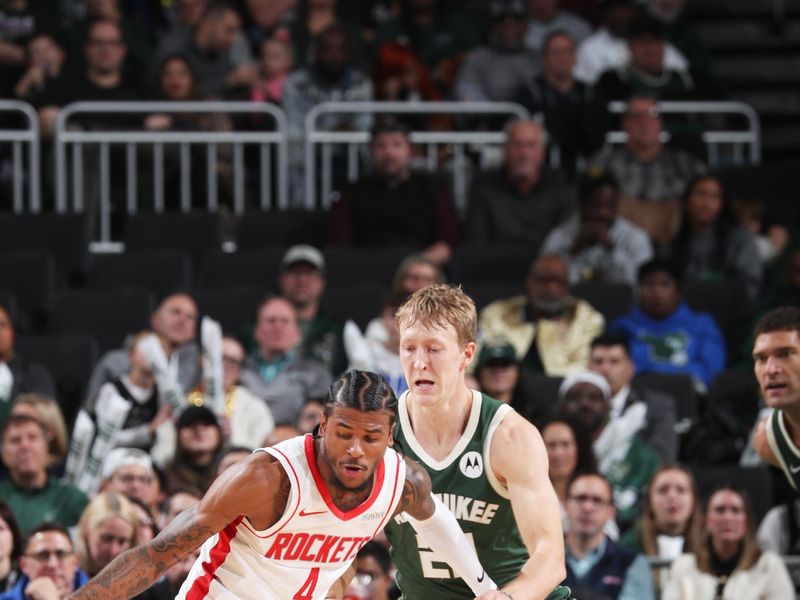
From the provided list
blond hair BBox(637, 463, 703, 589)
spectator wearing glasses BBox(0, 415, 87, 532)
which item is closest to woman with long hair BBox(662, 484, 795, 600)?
blond hair BBox(637, 463, 703, 589)

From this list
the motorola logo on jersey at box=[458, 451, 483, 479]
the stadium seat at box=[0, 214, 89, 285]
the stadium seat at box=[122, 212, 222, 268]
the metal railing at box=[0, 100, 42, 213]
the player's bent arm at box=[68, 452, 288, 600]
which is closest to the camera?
the player's bent arm at box=[68, 452, 288, 600]

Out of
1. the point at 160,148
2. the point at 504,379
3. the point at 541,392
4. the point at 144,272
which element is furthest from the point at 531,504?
the point at 160,148

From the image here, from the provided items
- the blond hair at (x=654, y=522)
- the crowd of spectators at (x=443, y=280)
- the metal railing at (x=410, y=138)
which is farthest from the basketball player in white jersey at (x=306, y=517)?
the metal railing at (x=410, y=138)

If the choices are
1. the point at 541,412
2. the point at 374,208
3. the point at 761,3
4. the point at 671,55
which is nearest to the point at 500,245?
the point at 374,208

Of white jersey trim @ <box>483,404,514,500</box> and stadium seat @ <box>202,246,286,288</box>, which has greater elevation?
stadium seat @ <box>202,246,286,288</box>

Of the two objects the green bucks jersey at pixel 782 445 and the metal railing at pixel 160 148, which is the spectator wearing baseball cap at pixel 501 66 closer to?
the metal railing at pixel 160 148

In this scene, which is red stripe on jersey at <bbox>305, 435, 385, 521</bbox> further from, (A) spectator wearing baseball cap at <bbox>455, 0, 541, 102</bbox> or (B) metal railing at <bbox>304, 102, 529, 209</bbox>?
(A) spectator wearing baseball cap at <bbox>455, 0, 541, 102</bbox>

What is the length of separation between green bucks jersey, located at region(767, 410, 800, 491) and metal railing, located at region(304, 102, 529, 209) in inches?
235

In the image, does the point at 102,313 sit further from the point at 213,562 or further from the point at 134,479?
the point at 213,562

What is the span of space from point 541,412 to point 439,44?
5.11 meters

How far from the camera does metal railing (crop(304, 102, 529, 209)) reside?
13.5 m

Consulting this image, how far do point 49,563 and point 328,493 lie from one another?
10.5 ft

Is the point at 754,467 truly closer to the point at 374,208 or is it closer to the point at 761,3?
the point at 374,208

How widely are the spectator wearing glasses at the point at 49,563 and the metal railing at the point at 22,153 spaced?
448 centimetres
